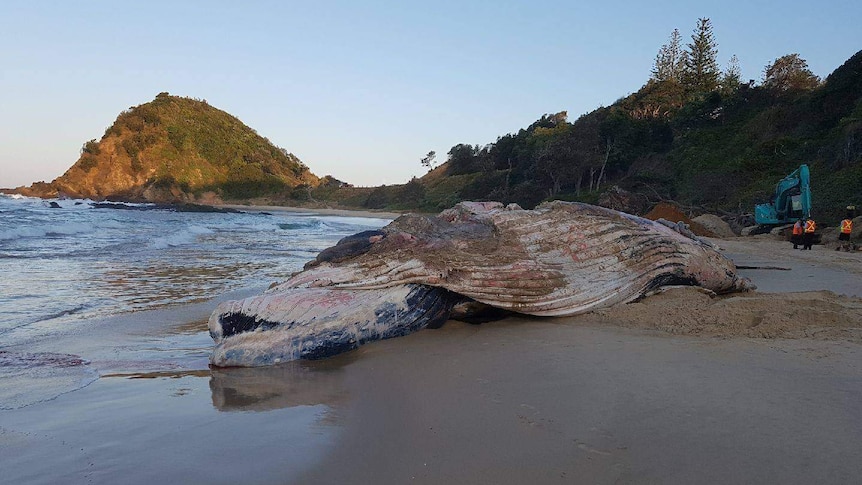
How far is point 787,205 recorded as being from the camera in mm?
15141

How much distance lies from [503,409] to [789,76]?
38.7 meters

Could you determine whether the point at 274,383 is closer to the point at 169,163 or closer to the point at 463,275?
the point at 463,275

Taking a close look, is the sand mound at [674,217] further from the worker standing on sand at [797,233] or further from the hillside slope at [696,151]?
the hillside slope at [696,151]

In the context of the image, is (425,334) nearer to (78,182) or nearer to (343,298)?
(343,298)

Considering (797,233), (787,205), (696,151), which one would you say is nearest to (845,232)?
(797,233)

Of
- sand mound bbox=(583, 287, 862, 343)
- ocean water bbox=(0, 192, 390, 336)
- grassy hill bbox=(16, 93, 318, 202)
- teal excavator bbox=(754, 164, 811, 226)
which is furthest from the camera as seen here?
grassy hill bbox=(16, 93, 318, 202)

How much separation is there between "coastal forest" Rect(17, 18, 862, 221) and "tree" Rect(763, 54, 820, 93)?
0.08 metres

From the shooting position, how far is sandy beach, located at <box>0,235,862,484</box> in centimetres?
209

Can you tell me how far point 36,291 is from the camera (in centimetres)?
690

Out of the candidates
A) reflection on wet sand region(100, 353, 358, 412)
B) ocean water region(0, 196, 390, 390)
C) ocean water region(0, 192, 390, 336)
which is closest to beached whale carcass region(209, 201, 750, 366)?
reflection on wet sand region(100, 353, 358, 412)

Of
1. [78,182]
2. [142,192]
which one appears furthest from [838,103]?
[78,182]

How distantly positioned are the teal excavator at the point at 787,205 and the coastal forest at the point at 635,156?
2021mm

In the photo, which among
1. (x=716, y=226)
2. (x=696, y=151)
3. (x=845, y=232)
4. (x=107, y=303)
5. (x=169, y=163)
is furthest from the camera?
(x=169, y=163)

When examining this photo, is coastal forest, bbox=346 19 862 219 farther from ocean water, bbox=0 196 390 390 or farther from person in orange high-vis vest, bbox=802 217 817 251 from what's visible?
ocean water, bbox=0 196 390 390
